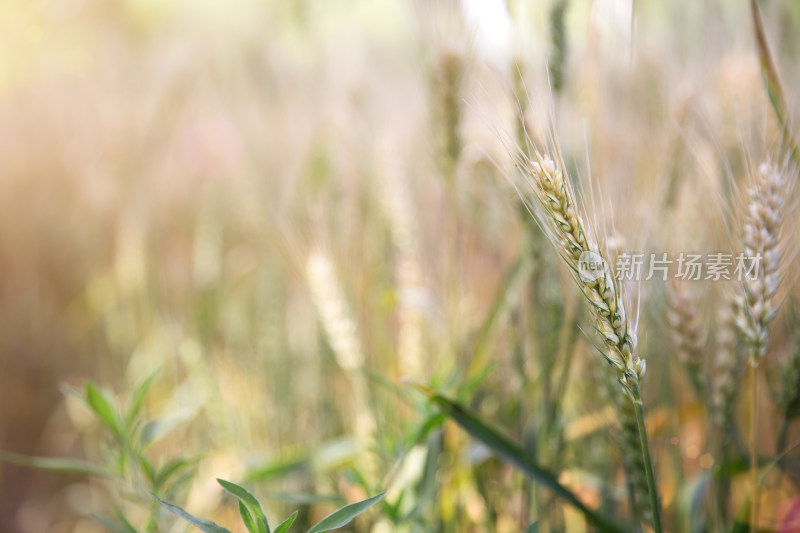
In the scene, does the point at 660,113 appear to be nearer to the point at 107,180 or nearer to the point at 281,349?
the point at 281,349

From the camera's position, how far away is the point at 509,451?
0.43m

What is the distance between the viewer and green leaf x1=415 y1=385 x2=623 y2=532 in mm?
406

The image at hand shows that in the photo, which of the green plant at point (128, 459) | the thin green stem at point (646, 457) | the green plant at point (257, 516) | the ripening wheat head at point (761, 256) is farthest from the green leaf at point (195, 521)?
the ripening wheat head at point (761, 256)

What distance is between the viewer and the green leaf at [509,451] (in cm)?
41

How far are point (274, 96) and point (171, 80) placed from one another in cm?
28

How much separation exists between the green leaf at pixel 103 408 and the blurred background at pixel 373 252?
0.17ft

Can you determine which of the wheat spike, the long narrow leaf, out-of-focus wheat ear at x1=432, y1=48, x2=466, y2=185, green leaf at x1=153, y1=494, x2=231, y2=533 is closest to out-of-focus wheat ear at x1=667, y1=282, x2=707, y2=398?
the wheat spike

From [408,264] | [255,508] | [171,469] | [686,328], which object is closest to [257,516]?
[255,508]

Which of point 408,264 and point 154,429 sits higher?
point 408,264

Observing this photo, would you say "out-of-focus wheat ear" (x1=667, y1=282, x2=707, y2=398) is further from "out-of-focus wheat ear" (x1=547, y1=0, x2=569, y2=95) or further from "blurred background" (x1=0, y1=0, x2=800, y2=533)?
"out-of-focus wheat ear" (x1=547, y1=0, x2=569, y2=95)

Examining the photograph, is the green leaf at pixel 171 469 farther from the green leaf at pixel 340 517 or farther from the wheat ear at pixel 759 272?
the wheat ear at pixel 759 272

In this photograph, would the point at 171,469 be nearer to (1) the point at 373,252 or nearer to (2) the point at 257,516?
(2) the point at 257,516

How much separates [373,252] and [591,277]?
61 centimetres

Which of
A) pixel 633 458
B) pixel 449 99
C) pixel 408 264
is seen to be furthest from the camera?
pixel 408 264
